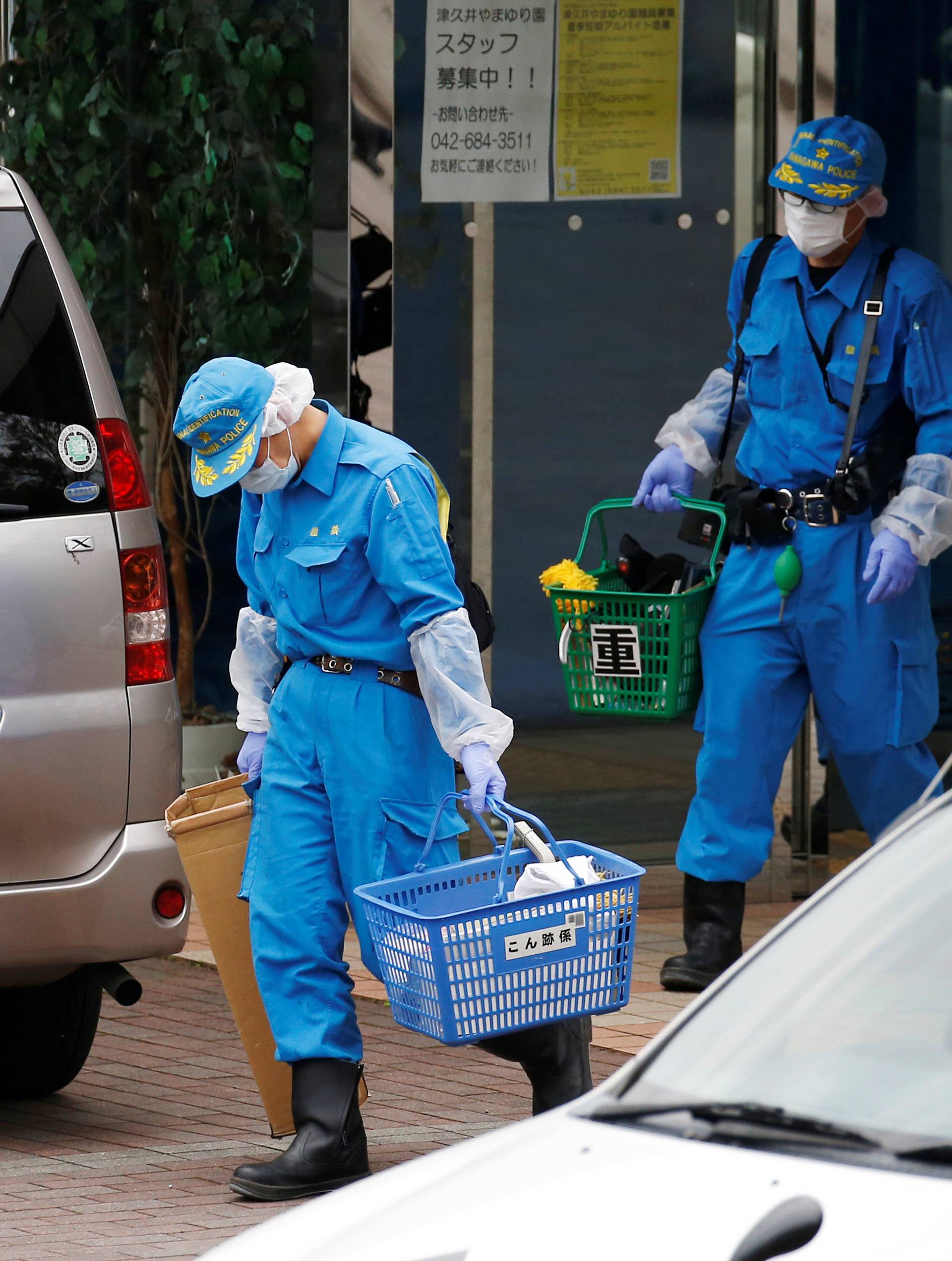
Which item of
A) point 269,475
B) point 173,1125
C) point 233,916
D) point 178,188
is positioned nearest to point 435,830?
point 233,916

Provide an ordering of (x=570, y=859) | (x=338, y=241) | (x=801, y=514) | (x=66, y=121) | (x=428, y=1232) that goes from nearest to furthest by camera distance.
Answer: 1. (x=428, y=1232)
2. (x=570, y=859)
3. (x=801, y=514)
4. (x=338, y=241)
5. (x=66, y=121)

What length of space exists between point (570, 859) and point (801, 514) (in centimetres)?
206

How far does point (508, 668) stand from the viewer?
782 centimetres

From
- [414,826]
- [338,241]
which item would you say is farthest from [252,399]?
[338,241]

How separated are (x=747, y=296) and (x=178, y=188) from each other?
143 inches

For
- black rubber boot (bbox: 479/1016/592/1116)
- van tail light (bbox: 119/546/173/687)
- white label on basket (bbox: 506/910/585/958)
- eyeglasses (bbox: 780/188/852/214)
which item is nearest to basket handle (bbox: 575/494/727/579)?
eyeglasses (bbox: 780/188/852/214)

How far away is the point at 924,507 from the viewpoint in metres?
5.83

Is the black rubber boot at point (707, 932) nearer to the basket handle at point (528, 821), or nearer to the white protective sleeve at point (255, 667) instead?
the white protective sleeve at point (255, 667)

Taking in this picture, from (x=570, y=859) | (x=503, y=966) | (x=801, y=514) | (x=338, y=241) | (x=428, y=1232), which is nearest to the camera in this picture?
(x=428, y=1232)

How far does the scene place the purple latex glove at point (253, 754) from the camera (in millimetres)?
4781

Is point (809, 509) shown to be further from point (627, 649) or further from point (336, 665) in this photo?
point (336, 665)

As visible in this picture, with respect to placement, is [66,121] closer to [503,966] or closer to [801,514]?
[801,514]

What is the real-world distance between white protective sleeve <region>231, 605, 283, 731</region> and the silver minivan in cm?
20

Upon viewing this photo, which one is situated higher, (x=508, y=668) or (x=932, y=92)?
(x=932, y=92)
